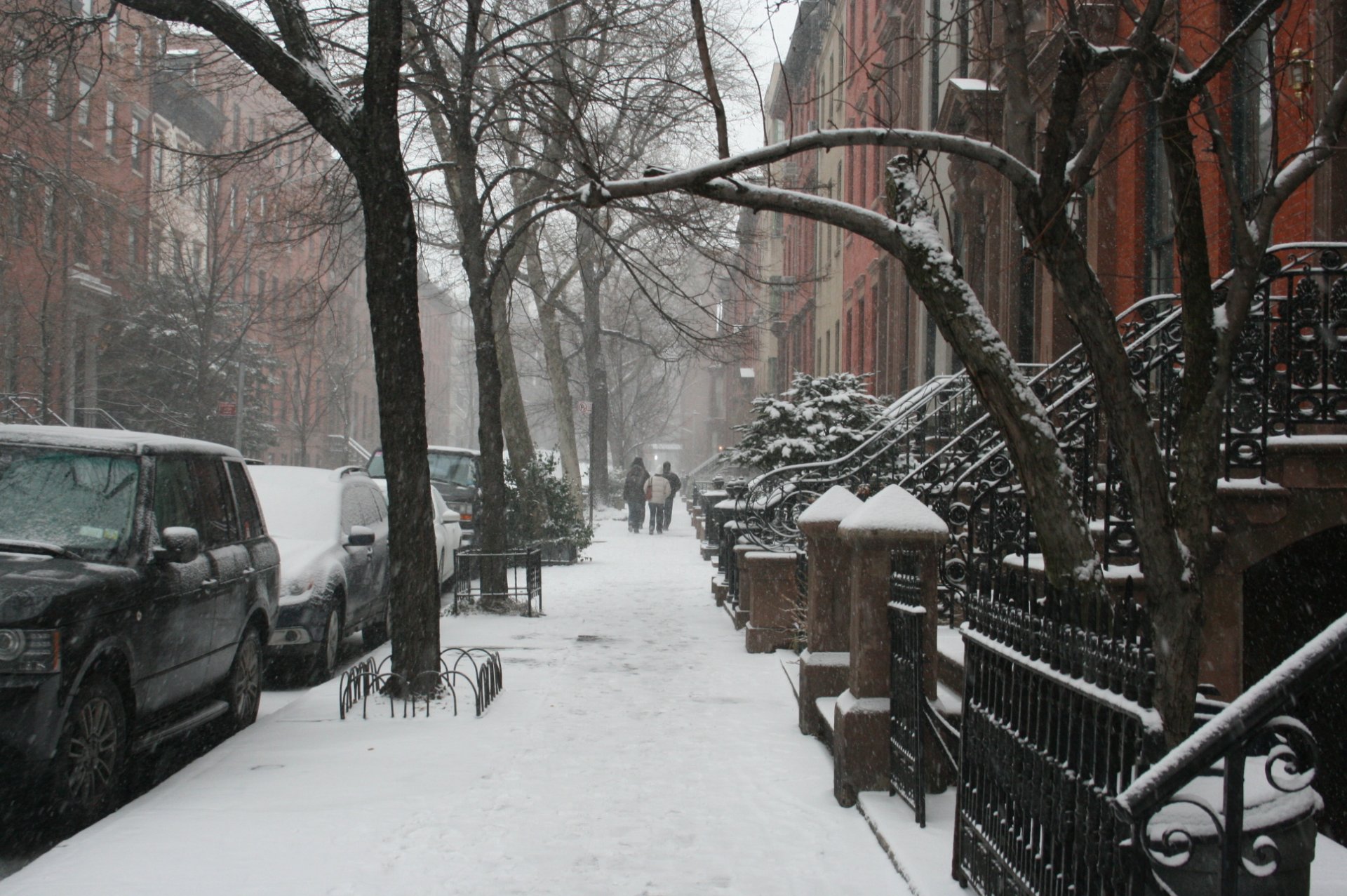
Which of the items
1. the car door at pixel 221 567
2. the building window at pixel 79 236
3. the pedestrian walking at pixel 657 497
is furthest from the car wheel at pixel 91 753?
the pedestrian walking at pixel 657 497

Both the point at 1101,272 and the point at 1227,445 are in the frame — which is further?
the point at 1101,272

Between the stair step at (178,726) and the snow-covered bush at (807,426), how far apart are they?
775 centimetres

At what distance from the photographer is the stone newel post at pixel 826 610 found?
25.6ft

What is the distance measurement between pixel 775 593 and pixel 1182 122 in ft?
25.5

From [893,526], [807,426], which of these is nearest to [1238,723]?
[893,526]

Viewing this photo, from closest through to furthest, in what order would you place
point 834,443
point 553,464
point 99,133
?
point 834,443, point 553,464, point 99,133

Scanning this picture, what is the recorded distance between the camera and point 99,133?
107 feet

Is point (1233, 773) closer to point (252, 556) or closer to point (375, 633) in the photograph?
point (252, 556)

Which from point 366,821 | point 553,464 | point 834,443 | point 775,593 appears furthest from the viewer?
point 553,464

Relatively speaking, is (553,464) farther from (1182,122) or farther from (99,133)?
(1182,122)

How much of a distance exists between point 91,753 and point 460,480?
16016mm

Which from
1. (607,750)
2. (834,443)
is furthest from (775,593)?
(607,750)

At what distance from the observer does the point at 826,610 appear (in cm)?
787

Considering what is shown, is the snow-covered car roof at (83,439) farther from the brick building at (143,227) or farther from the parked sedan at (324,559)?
the brick building at (143,227)
